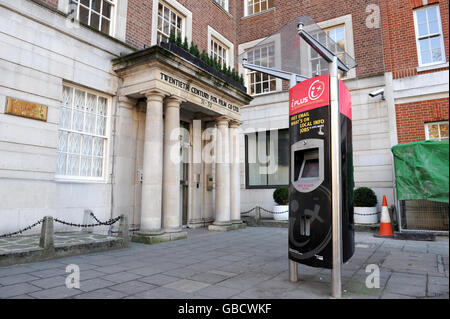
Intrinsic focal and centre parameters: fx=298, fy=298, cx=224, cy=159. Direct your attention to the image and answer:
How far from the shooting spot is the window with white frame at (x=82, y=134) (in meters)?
7.68

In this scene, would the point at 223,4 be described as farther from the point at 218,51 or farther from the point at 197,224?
the point at 197,224

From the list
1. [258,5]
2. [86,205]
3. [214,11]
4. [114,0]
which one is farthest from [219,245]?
[258,5]

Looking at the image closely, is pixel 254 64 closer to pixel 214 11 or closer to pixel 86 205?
pixel 86 205

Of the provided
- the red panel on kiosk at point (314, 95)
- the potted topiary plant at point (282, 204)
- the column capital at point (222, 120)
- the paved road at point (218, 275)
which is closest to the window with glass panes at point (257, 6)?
the column capital at point (222, 120)

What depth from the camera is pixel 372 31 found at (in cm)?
1262

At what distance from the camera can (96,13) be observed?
8.75 meters

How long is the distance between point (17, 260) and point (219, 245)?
433cm

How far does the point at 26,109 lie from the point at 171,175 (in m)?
3.85

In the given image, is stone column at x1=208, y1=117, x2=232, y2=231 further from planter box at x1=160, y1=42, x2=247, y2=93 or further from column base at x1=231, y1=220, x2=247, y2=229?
planter box at x1=160, y1=42, x2=247, y2=93

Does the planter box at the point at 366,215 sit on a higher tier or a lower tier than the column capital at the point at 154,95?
lower

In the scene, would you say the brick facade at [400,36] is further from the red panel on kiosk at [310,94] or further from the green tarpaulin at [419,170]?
the red panel on kiosk at [310,94]

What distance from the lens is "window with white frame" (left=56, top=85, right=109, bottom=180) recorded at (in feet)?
25.2

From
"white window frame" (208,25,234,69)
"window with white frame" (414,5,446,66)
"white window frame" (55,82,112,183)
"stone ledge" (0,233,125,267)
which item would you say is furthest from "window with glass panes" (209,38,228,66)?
"stone ledge" (0,233,125,267)

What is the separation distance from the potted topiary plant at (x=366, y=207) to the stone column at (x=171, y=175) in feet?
21.3
